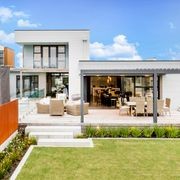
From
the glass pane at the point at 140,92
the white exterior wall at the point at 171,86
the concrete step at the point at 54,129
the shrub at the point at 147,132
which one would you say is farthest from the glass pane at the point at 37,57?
the shrub at the point at 147,132

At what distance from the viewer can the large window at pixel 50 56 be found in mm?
31594

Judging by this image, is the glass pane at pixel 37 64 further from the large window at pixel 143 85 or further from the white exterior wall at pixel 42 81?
the large window at pixel 143 85

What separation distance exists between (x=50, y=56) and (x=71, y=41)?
3.31 m

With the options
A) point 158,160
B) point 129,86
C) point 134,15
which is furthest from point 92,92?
point 158,160

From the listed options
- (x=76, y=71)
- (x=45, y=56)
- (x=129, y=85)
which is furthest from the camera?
(x=45, y=56)

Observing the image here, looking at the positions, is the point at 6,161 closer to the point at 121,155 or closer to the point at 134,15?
the point at 121,155

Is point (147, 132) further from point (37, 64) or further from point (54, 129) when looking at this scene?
point (37, 64)

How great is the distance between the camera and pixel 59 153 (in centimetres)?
1144

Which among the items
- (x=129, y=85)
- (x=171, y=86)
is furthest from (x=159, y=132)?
(x=129, y=85)

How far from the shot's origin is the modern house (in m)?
22.7

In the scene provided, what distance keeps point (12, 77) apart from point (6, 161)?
24.5 meters

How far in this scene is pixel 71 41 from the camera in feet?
98.7

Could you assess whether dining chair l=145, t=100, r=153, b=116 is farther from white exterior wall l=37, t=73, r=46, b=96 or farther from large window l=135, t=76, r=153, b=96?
white exterior wall l=37, t=73, r=46, b=96

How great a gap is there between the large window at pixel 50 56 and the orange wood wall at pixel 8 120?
16983mm
